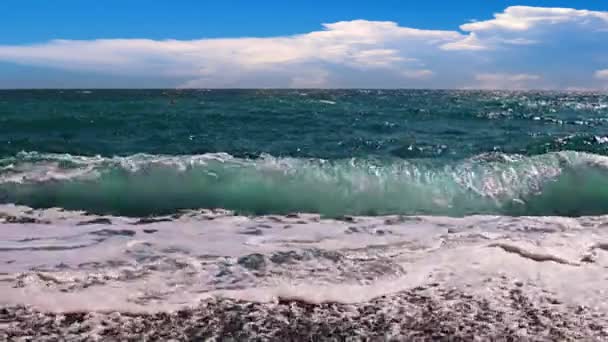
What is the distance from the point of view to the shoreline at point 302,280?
3.71m

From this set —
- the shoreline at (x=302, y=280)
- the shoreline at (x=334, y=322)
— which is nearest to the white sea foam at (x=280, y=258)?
the shoreline at (x=302, y=280)

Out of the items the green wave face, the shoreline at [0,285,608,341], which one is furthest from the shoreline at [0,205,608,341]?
the green wave face

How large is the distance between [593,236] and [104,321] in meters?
5.17

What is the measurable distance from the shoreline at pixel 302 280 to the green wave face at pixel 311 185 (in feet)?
5.41

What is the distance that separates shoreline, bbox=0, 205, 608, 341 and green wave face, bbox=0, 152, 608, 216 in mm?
1648

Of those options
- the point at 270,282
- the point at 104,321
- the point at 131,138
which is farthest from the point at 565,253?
the point at 131,138

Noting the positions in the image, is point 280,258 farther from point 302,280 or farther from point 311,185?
point 311,185

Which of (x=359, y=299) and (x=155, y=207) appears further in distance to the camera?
(x=155, y=207)

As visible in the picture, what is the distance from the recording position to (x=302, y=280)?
4594mm

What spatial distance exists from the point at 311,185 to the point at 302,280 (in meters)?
5.01

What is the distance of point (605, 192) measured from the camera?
9.67m

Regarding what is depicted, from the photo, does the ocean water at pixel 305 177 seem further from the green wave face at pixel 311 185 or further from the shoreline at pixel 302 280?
the shoreline at pixel 302 280

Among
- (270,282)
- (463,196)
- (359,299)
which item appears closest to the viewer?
(359,299)

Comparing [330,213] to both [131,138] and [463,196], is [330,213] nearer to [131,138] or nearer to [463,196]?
[463,196]
